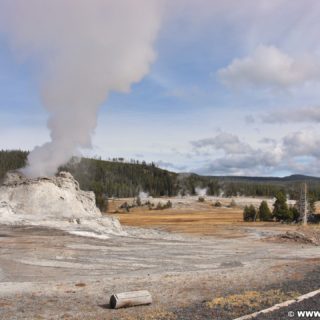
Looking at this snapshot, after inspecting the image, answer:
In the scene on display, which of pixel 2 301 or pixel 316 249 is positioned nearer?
pixel 2 301

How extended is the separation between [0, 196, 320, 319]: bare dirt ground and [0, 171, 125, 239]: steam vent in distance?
10.9 ft

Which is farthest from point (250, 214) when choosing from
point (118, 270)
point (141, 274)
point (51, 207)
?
point (141, 274)

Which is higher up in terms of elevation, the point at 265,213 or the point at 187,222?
the point at 265,213

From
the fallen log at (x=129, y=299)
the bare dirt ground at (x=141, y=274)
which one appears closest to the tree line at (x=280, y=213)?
the bare dirt ground at (x=141, y=274)

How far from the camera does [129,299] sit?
19891 millimetres

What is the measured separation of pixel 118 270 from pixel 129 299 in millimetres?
12523

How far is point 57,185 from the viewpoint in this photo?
6328 centimetres

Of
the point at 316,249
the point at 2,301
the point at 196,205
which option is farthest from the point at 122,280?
the point at 196,205

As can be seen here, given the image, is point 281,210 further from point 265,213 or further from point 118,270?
point 118,270

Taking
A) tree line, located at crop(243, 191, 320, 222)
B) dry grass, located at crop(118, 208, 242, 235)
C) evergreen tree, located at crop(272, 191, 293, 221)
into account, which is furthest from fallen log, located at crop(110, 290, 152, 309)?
evergreen tree, located at crop(272, 191, 293, 221)

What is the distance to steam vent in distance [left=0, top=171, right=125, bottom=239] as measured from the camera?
5488 cm

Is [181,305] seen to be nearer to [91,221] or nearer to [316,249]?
[316,249]

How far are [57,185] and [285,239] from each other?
29.2 m

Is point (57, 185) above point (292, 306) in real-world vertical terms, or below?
above
